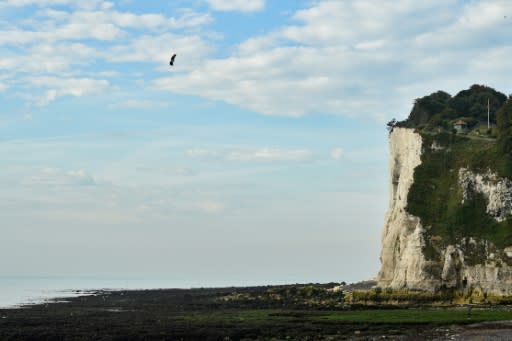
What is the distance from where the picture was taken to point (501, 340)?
132ft

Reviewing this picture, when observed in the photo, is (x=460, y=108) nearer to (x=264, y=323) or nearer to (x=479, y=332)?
(x=264, y=323)

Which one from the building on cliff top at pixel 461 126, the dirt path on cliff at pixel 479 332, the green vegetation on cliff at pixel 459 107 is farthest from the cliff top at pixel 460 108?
the dirt path on cliff at pixel 479 332

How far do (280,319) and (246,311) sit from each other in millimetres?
10826

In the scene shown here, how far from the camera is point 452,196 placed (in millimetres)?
79812

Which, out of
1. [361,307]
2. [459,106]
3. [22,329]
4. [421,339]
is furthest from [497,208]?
[22,329]

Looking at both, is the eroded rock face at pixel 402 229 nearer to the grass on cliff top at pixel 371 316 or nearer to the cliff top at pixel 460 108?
the cliff top at pixel 460 108

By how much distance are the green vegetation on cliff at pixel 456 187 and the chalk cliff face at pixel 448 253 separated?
1.58 ft

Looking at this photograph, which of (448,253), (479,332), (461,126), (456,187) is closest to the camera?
(479,332)

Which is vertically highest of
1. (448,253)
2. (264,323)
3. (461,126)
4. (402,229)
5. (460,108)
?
(460,108)

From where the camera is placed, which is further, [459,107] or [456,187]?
[459,107]

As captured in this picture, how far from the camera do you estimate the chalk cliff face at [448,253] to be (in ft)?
231

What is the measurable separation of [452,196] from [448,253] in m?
8.77

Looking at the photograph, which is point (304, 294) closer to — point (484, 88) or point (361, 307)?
point (361, 307)

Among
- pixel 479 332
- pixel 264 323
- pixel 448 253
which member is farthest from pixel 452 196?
pixel 479 332
